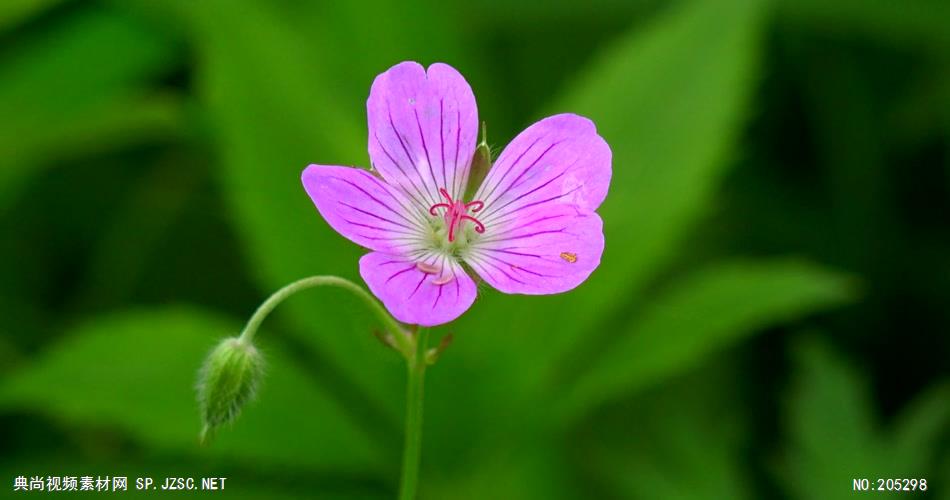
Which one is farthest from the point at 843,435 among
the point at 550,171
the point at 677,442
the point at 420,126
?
the point at 420,126

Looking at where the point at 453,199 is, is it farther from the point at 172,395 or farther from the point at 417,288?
the point at 172,395

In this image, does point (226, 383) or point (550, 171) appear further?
point (550, 171)

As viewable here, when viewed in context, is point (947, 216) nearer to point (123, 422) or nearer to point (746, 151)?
point (746, 151)

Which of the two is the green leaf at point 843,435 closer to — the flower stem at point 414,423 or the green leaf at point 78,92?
the flower stem at point 414,423

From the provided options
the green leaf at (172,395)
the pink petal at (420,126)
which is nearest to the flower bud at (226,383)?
the pink petal at (420,126)

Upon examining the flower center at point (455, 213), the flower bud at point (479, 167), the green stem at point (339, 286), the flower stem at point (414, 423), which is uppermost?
Result: the flower bud at point (479, 167)

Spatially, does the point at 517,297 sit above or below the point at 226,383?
above
